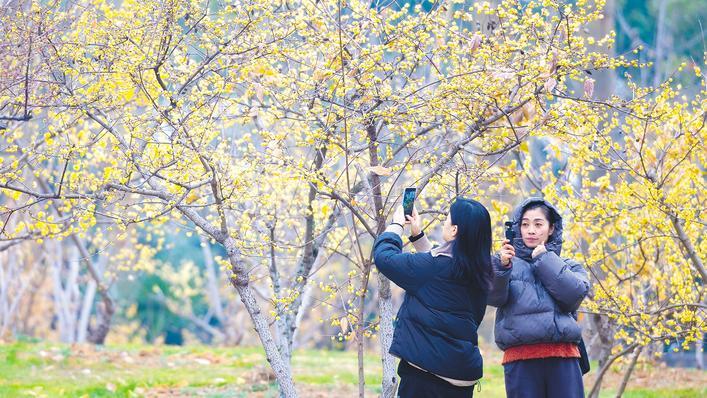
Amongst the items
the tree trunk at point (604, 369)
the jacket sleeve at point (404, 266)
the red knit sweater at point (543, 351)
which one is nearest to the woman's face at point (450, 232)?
the jacket sleeve at point (404, 266)

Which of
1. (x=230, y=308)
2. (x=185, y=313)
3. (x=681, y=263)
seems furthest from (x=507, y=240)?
(x=185, y=313)

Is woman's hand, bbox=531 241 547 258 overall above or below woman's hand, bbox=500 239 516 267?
above

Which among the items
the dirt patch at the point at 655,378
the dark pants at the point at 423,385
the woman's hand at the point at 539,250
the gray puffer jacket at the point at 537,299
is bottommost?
the dirt patch at the point at 655,378

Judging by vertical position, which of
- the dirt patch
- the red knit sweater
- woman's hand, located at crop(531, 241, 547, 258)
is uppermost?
woman's hand, located at crop(531, 241, 547, 258)

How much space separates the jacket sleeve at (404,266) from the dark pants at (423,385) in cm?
39

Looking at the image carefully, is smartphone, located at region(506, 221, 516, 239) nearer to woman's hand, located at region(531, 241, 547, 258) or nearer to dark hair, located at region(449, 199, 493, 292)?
woman's hand, located at region(531, 241, 547, 258)

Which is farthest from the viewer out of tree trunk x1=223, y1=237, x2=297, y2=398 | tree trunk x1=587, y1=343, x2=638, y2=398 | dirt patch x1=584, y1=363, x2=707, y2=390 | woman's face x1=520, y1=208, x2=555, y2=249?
dirt patch x1=584, y1=363, x2=707, y2=390

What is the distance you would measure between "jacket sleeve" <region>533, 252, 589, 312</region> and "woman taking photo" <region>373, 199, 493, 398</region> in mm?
463

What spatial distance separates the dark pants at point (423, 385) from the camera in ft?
13.4

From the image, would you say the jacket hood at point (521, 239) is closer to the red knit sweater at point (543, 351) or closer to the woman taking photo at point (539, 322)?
the woman taking photo at point (539, 322)

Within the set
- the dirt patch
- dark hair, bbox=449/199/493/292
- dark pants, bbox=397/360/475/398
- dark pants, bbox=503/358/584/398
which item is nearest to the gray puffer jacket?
dark pants, bbox=503/358/584/398

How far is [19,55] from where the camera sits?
16.8ft

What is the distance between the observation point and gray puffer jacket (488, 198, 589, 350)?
4.36 m

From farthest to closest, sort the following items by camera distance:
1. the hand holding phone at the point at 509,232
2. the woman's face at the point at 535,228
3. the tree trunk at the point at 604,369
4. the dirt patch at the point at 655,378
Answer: the dirt patch at the point at 655,378 < the tree trunk at the point at 604,369 < the woman's face at the point at 535,228 < the hand holding phone at the point at 509,232
